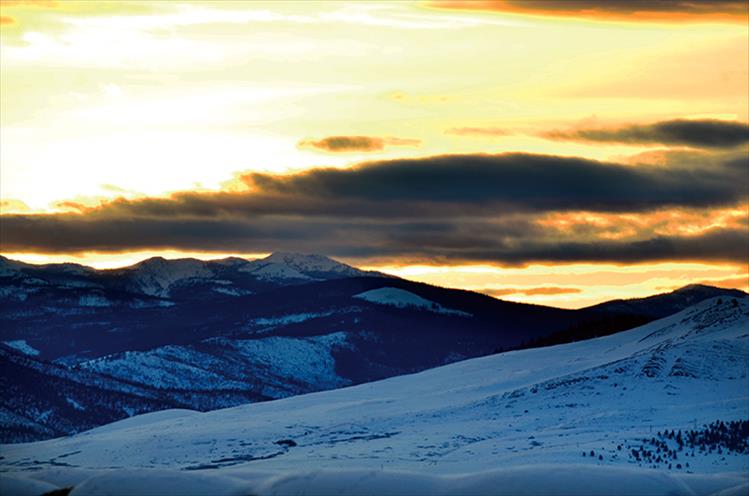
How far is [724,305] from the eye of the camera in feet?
598

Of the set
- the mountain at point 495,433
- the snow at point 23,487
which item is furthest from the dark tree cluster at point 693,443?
the snow at point 23,487

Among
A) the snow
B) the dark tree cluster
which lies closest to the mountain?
the dark tree cluster

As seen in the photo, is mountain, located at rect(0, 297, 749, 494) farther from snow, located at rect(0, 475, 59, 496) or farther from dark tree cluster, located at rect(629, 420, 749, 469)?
snow, located at rect(0, 475, 59, 496)

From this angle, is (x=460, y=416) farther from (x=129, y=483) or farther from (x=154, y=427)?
(x=129, y=483)

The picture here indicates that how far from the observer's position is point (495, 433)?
467 feet

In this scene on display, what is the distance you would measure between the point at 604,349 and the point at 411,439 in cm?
5497

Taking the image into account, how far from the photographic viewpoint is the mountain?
88312mm

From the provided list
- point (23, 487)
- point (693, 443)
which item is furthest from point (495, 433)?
point (23, 487)

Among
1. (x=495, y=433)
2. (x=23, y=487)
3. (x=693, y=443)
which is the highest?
(x=23, y=487)

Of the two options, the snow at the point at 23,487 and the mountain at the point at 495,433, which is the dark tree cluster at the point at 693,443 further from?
the snow at the point at 23,487

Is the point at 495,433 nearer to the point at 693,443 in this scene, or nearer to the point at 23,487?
the point at 693,443

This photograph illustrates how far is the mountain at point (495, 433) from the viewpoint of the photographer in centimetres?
8831

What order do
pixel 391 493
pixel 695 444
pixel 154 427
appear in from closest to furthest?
pixel 391 493 → pixel 695 444 → pixel 154 427

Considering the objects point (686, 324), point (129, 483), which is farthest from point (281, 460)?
point (686, 324)
